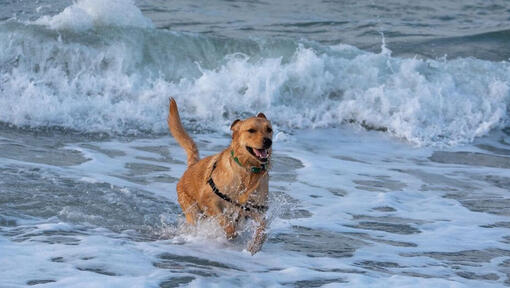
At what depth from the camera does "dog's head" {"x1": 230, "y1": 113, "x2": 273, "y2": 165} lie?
557cm

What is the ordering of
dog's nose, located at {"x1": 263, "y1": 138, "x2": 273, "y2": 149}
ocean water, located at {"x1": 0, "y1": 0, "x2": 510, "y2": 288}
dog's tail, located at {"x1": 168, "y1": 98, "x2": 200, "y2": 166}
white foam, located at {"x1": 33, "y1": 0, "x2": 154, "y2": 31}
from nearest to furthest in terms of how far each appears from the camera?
1. dog's nose, located at {"x1": 263, "y1": 138, "x2": 273, "y2": 149}
2. ocean water, located at {"x1": 0, "y1": 0, "x2": 510, "y2": 288}
3. dog's tail, located at {"x1": 168, "y1": 98, "x2": 200, "y2": 166}
4. white foam, located at {"x1": 33, "y1": 0, "x2": 154, "y2": 31}

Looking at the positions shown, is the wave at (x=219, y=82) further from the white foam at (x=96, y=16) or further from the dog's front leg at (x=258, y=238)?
the dog's front leg at (x=258, y=238)

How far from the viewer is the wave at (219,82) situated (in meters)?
11.4

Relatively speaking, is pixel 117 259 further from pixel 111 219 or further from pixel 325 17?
pixel 325 17

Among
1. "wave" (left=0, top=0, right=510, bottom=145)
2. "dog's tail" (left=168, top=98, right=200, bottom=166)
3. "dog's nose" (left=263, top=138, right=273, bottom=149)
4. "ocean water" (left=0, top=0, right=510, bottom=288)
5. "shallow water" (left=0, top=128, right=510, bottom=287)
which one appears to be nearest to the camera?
"shallow water" (left=0, top=128, right=510, bottom=287)

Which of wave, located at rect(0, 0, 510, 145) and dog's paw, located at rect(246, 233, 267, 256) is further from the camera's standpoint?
wave, located at rect(0, 0, 510, 145)

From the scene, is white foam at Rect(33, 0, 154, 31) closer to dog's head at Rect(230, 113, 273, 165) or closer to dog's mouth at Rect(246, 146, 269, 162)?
dog's head at Rect(230, 113, 273, 165)

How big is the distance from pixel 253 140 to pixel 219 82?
7133mm

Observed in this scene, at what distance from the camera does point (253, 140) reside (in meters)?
5.60

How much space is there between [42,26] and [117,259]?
8.73 m

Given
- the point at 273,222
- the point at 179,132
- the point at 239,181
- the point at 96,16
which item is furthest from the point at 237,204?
the point at 96,16

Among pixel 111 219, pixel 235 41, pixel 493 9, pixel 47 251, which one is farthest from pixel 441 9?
pixel 47 251

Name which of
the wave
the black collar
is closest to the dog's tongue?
the black collar

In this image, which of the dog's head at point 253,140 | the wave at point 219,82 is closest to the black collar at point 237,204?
the dog's head at point 253,140
